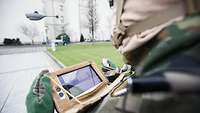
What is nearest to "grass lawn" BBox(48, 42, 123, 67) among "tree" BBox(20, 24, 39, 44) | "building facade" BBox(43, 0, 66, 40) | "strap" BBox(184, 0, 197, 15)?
"strap" BBox(184, 0, 197, 15)

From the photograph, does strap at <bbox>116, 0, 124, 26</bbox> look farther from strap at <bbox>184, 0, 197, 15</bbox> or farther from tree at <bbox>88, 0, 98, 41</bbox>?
tree at <bbox>88, 0, 98, 41</bbox>

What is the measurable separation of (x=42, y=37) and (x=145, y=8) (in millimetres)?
43089

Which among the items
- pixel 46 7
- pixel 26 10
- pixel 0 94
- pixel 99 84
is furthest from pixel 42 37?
pixel 99 84

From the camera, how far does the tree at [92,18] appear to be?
3878cm

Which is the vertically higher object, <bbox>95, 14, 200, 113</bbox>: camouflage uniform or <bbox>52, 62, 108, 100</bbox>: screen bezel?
<bbox>95, 14, 200, 113</bbox>: camouflage uniform

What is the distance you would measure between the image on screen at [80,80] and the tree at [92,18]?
36110mm

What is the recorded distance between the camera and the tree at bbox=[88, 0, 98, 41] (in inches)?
1527

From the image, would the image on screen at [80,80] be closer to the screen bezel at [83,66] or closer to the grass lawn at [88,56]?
the screen bezel at [83,66]

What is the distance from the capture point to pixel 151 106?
73cm

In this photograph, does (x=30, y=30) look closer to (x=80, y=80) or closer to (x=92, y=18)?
(x=92, y=18)

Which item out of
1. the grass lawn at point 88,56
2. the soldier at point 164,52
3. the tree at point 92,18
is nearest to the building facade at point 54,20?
the tree at point 92,18

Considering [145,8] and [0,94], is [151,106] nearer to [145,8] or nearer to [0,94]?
[145,8]

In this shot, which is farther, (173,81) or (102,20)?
(102,20)

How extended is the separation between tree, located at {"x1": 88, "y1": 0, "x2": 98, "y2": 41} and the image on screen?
1422 inches
